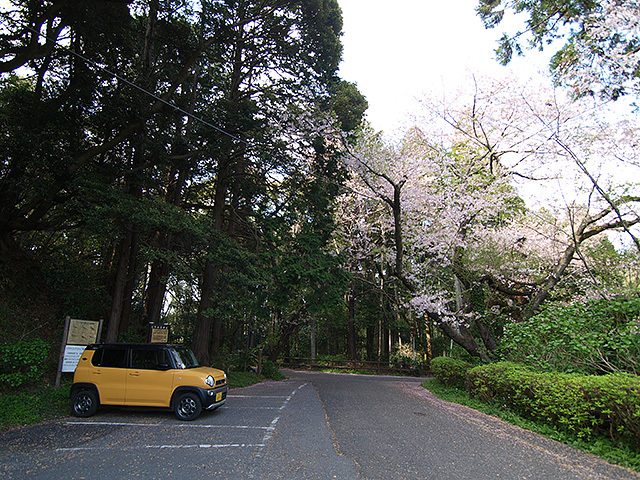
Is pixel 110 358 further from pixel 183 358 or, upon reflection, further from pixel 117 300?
pixel 117 300

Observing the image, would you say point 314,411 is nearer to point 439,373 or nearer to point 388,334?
point 439,373

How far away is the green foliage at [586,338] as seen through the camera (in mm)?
6426

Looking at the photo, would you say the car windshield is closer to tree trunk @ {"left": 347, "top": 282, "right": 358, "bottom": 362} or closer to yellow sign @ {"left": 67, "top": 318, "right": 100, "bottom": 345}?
yellow sign @ {"left": 67, "top": 318, "right": 100, "bottom": 345}

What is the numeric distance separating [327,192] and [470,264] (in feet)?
19.3

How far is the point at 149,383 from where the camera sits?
7.09m

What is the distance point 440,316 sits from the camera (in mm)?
12555

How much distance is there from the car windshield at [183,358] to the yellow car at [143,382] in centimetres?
2

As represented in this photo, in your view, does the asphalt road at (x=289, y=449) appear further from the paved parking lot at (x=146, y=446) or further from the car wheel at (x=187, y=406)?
the car wheel at (x=187, y=406)

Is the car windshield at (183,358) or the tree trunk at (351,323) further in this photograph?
the tree trunk at (351,323)

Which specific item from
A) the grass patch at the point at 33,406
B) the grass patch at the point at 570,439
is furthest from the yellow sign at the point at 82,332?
the grass patch at the point at 570,439

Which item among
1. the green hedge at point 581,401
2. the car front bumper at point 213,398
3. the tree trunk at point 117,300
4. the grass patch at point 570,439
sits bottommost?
the grass patch at point 570,439

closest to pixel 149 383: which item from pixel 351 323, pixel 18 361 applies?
pixel 18 361

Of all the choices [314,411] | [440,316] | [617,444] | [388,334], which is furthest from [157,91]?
[388,334]

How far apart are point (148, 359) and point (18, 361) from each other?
2.65m
